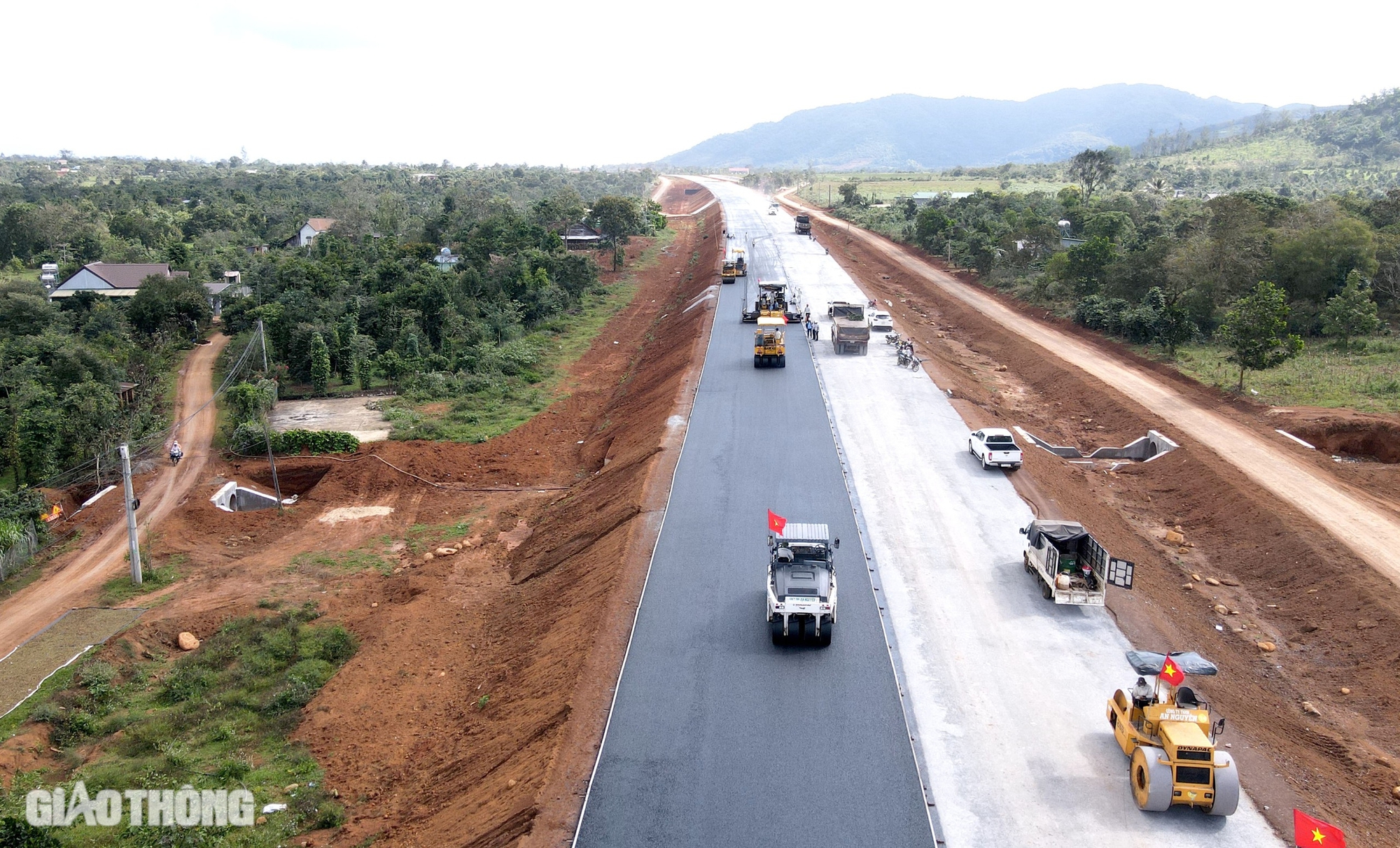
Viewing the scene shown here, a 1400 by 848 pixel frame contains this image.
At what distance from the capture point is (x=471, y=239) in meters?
70.4

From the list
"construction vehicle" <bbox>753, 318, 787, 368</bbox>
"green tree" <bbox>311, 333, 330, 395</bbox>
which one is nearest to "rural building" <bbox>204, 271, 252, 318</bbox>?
"green tree" <bbox>311, 333, 330, 395</bbox>

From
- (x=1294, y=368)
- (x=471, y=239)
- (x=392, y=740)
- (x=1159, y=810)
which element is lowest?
(x=392, y=740)

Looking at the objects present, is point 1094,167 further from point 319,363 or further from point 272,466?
point 272,466

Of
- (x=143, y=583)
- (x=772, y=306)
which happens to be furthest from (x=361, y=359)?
(x=772, y=306)

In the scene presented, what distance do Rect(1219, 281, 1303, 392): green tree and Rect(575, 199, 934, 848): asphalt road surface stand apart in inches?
904

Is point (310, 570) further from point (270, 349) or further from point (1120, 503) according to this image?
point (1120, 503)

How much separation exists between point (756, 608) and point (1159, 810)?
955 centimetres

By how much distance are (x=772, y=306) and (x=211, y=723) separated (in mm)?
39550

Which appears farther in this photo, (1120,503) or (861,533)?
(1120,503)

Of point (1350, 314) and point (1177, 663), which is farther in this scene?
point (1350, 314)

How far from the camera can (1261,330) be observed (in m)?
38.8

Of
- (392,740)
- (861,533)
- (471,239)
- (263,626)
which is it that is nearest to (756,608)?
(861,533)

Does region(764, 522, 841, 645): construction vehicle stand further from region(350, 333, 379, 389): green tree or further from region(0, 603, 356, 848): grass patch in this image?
region(350, 333, 379, 389): green tree

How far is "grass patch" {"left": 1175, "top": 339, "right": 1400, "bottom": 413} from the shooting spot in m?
38.4
